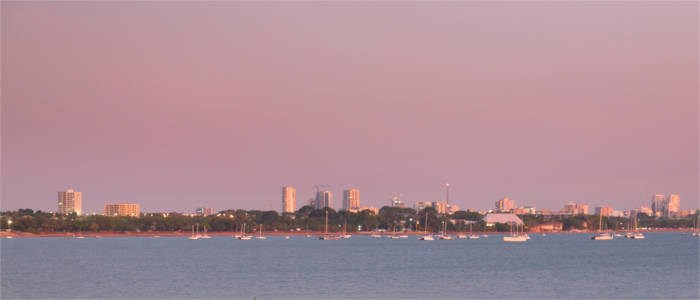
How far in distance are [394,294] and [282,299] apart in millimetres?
11086

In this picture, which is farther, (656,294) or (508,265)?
(508,265)

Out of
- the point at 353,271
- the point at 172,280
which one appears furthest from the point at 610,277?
the point at 172,280

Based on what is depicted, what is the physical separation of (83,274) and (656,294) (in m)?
65.7

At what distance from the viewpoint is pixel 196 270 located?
108 meters

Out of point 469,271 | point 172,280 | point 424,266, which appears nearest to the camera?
point 172,280

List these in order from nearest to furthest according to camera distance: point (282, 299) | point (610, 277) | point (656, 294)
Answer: point (282, 299) < point (656, 294) < point (610, 277)

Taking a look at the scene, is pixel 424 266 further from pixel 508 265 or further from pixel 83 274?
pixel 83 274

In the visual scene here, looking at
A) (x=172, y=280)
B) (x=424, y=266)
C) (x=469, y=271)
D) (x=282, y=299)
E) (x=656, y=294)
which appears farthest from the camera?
(x=424, y=266)

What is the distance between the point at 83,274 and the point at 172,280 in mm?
14827

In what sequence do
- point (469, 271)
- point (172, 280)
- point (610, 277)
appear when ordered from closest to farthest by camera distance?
point (172, 280)
point (610, 277)
point (469, 271)

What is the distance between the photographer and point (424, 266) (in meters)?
118

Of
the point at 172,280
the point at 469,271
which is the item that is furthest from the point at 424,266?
the point at 172,280

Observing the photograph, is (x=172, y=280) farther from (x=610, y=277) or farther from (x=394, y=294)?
(x=610, y=277)

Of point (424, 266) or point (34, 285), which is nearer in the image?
point (34, 285)
